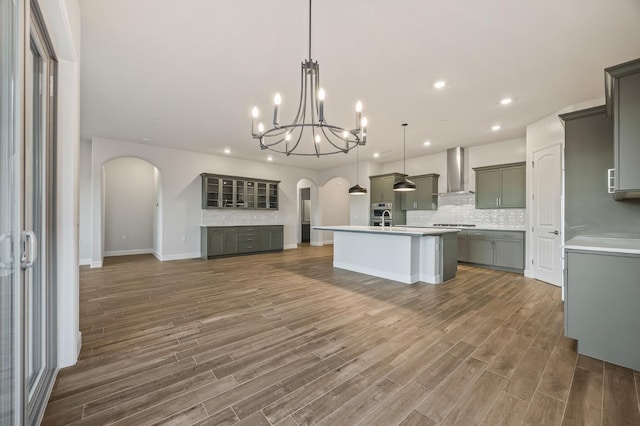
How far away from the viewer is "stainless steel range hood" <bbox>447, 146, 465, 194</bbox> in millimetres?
6695

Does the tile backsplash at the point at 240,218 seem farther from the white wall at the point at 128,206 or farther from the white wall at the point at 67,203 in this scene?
the white wall at the point at 67,203

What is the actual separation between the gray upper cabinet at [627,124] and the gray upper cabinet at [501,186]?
3.82 metres

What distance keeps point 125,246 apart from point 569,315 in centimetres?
961

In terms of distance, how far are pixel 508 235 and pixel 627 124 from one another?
3.85 metres

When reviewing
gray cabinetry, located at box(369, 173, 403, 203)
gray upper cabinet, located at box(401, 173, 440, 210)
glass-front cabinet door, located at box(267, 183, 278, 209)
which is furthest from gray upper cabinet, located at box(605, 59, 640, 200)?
glass-front cabinet door, located at box(267, 183, 278, 209)

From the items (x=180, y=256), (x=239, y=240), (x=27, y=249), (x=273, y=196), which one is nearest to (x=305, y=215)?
(x=273, y=196)

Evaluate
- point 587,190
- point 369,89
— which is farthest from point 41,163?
point 587,190

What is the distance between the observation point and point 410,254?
4.54 metres

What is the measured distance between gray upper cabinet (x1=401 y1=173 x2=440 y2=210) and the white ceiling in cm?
244

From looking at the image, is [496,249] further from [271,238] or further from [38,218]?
[38,218]

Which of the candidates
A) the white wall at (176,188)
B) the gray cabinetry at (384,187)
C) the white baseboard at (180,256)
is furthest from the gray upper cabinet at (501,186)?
the white baseboard at (180,256)

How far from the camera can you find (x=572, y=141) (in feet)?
10.4

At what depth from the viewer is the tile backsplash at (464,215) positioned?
6.01 metres

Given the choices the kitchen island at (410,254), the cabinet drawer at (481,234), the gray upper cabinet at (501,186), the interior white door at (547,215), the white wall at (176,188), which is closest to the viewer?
the interior white door at (547,215)
